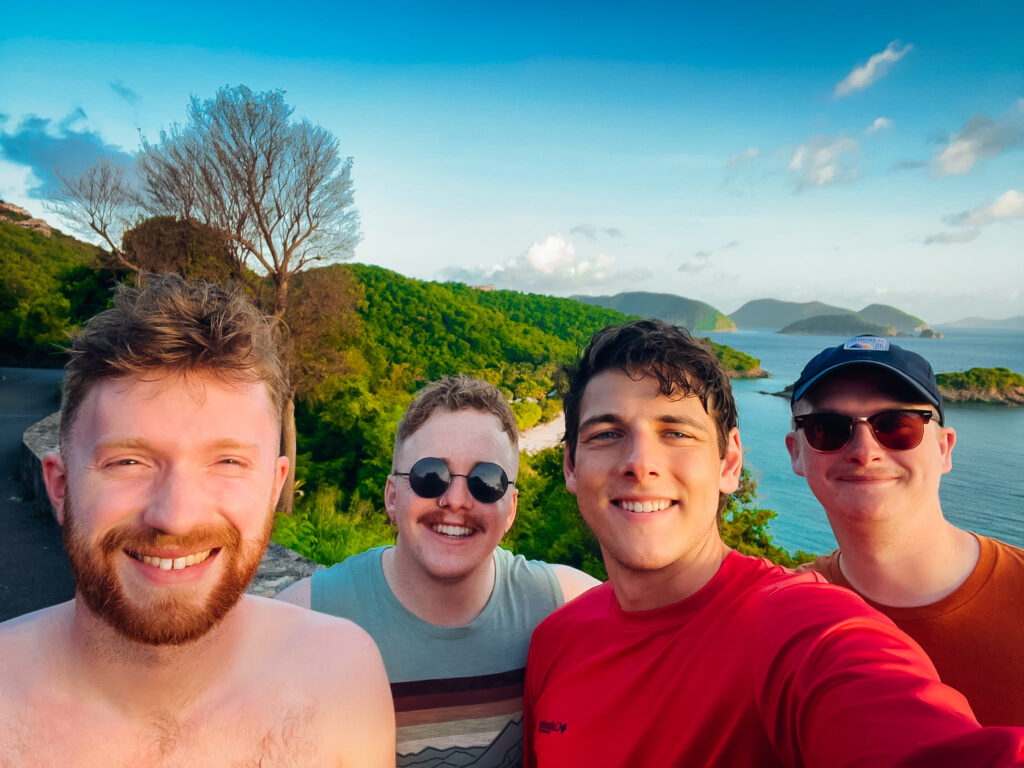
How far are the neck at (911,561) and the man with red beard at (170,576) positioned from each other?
2.13 metres

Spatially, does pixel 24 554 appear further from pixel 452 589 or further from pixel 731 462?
pixel 731 462

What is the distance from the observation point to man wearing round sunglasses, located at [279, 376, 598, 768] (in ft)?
7.80

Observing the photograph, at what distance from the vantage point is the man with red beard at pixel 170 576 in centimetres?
170

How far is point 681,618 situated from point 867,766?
771 mm

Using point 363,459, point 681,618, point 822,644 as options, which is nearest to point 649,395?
point 681,618

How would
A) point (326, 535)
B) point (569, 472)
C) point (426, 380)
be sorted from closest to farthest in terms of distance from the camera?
point (569, 472), point (326, 535), point (426, 380)

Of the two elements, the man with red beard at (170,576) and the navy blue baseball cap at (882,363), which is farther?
the navy blue baseball cap at (882,363)

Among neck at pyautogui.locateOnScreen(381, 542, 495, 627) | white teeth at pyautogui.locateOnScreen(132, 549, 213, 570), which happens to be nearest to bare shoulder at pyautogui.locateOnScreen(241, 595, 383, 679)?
neck at pyautogui.locateOnScreen(381, 542, 495, 627)

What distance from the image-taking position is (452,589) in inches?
102

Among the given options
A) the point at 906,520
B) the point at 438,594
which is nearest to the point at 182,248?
the point at 438,594

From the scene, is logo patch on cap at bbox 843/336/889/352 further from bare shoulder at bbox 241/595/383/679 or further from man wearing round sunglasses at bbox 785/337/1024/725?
bare shoulder at bbox 241/595/383/679

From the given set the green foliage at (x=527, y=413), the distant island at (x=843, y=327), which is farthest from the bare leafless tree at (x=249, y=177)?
the distant island at (x=843, y=327)

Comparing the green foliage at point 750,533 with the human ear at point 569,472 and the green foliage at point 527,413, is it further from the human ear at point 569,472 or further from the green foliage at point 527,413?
the green foliage at point 527,413

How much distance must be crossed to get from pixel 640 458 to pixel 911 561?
1.32m
